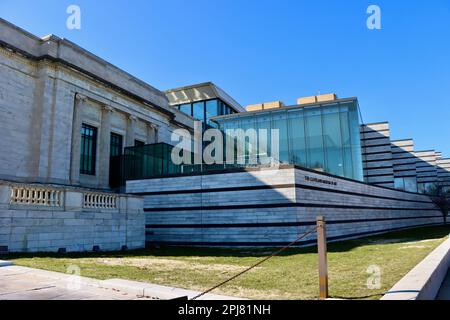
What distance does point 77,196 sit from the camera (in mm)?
13836

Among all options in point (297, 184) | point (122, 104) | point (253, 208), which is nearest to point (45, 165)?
point (122, 104)

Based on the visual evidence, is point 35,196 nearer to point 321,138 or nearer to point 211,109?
point 321,138

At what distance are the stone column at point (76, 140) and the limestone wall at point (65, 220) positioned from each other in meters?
8.76

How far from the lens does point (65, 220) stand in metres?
13.2

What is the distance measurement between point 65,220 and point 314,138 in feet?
65.2

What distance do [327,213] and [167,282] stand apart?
13.5 meters

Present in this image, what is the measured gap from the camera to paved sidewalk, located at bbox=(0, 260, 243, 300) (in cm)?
542

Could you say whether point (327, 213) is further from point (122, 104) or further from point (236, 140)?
point (122, 104)

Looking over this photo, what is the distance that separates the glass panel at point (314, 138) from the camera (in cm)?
2706

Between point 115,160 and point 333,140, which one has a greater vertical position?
point 333,140

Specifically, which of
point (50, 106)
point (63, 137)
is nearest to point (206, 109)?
point (63, 137)

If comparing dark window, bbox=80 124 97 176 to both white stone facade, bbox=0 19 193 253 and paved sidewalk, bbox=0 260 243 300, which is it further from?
paved sidewalk, bbox=0 260 243 300

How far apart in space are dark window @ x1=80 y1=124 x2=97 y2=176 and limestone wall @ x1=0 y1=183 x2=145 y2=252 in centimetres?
1059

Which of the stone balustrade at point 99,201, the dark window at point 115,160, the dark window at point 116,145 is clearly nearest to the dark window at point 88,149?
the dark window at point 115,160
